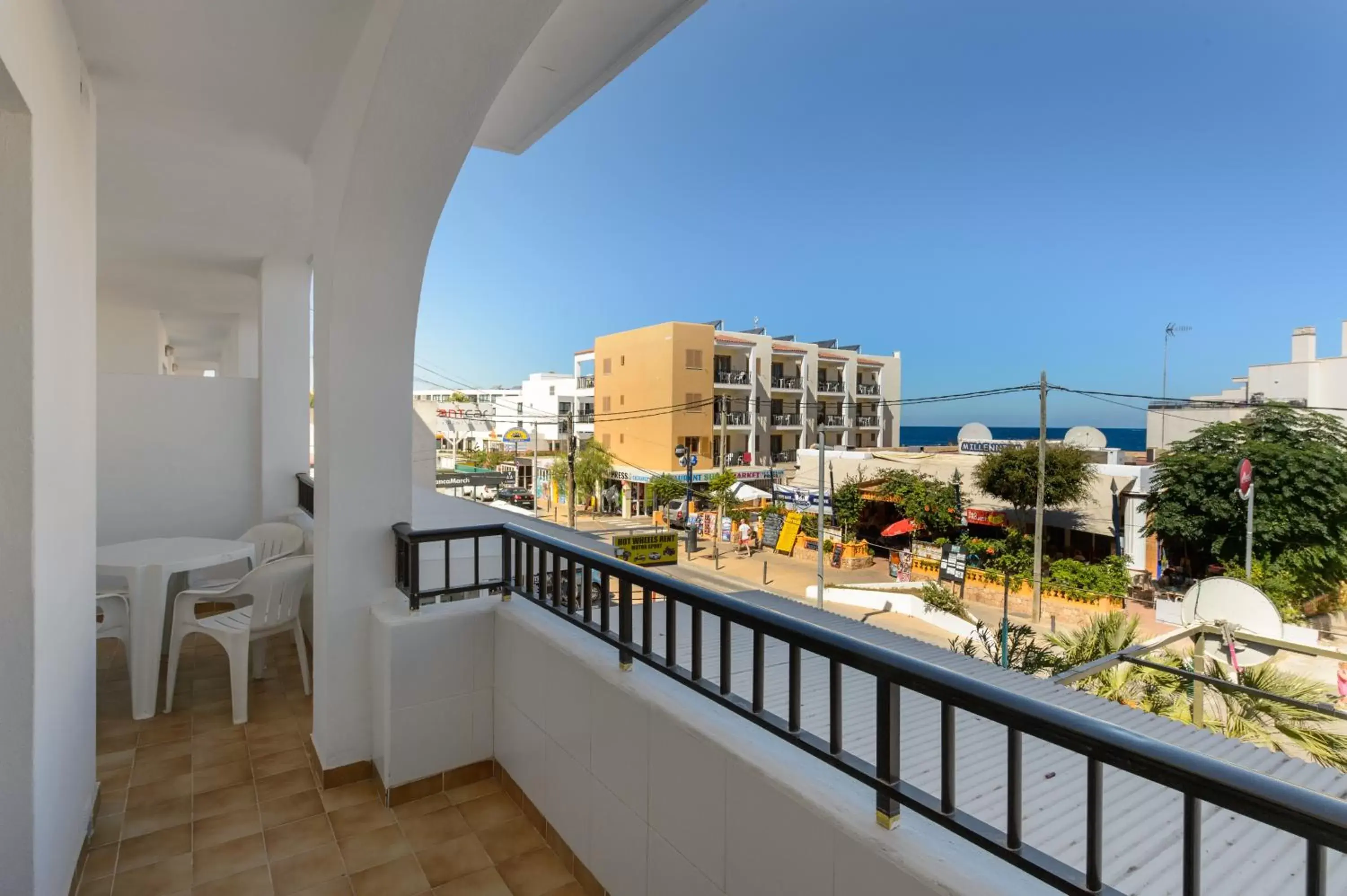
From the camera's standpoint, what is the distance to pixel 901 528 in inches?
757

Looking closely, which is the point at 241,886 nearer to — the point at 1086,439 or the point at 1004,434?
the point at 1086,439

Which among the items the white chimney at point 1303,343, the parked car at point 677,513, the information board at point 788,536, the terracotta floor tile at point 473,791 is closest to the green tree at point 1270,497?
the white chimney at point 1303,343

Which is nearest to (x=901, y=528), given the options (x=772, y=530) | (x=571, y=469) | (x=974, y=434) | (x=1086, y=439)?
(x=772, y=530)

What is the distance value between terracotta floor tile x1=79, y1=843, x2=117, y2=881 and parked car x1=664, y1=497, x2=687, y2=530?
69.0 feet

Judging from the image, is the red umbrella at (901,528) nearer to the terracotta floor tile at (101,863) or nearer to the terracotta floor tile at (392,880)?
the terracotta floor tile at (392,880)

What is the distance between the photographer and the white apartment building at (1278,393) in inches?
689

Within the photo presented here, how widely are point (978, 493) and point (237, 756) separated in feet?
66.0

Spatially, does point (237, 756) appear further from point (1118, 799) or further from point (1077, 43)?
point (1077, 43)

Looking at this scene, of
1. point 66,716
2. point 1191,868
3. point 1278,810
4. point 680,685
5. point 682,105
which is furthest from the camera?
Answer: point 682,105

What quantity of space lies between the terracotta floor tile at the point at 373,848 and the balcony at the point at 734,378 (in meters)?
25.4

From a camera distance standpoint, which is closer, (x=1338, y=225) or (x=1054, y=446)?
(x=1054, y=446)

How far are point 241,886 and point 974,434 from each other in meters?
23.7

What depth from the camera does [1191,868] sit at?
649 mm

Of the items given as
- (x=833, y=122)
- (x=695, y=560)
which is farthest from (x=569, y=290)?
(x=695, y=560)
